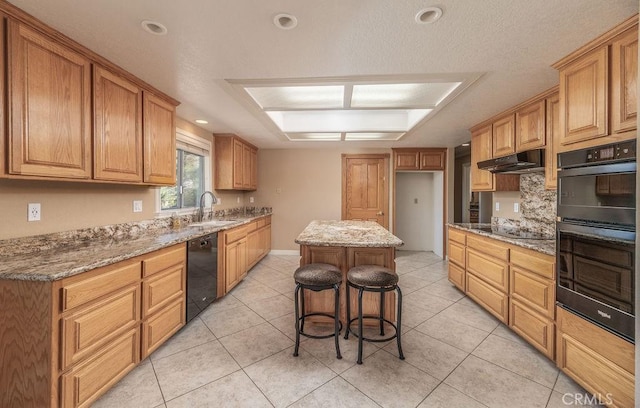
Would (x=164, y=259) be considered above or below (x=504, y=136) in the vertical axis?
below

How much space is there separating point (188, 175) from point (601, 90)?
168 inches

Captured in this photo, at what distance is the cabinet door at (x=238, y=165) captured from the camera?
4075 millimetres

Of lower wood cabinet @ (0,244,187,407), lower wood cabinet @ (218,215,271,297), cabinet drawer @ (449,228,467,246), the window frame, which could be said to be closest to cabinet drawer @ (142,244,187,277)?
lower wood cabinet @ (0,244,187,407)

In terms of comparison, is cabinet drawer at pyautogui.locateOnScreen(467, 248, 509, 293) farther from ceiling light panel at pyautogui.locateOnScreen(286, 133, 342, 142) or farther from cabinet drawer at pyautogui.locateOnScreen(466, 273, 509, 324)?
ceiling light panel at pyautogui.locateOnScreen(286, 133, 342, 142)

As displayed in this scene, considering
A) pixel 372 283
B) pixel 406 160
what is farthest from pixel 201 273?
pixel 406 160

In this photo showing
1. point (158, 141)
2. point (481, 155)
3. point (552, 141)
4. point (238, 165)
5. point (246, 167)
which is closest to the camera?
point (552, 141)

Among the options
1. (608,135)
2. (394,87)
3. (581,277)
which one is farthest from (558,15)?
(581,277)

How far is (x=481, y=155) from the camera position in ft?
10.7

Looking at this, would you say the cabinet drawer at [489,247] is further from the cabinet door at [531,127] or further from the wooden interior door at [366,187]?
the wooden interior door at [366,187]

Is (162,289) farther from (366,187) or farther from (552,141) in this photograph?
(366,187)

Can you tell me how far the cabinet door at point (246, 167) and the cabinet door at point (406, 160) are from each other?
2.87m

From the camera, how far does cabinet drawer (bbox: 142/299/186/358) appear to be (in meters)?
1.80

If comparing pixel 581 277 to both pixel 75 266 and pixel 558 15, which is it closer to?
pixel 558 15

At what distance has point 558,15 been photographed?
4.41ft
